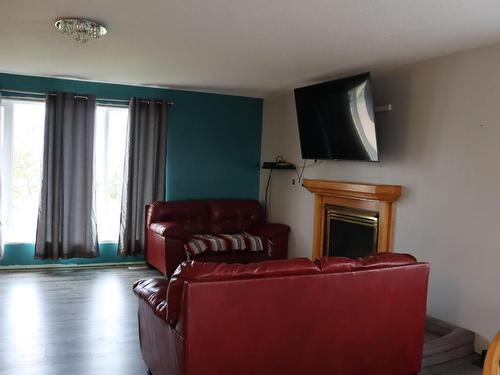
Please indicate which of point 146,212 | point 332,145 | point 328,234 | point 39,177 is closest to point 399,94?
point 332,145

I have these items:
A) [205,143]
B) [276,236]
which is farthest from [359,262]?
[205,143]

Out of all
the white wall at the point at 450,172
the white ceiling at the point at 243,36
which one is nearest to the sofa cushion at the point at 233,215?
the white ceiling at the point at 243,36

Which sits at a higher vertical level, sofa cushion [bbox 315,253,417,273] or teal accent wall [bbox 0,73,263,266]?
teal accent wall [bbox 0,73,263,266]

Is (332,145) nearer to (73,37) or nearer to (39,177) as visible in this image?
(73,37)

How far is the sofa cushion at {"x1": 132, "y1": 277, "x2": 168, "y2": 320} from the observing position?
8.52 ft

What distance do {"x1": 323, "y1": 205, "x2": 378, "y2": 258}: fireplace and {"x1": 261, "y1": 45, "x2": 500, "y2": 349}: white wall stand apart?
32cm

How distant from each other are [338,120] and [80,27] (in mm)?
2513

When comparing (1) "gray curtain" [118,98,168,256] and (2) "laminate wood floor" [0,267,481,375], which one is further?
(1) "gray curtain" [118,98,168,256]

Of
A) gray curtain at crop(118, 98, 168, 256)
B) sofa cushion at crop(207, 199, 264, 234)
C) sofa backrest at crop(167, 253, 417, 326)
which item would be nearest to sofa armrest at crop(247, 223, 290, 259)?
sofa cushion at crop(207, 199, 264, 234)

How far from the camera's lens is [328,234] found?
526 centimetres

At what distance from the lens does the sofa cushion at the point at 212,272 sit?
2.35 m

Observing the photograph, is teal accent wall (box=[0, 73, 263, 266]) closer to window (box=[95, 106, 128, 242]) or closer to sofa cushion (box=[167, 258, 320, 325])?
window (box=[95, 106, 128, 242])

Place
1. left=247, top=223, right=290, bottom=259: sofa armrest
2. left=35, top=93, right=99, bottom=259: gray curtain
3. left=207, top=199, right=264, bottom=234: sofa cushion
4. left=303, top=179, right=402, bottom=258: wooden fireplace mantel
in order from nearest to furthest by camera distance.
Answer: left=303, top=179, right=402, bottom=258: wooden fireplace mantel → left=35, top=93, right=99, bottom=259: gray curtain → left=247, top=223, right=290, bottom=259: sofa armrest → left=207, top=199, right=264, bottom=234: sofa cushion

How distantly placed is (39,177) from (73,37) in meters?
2.49
